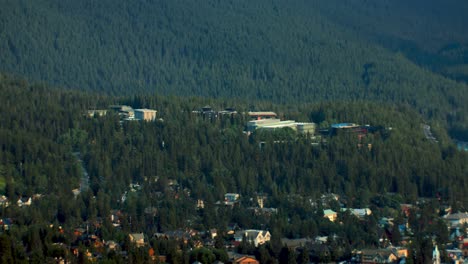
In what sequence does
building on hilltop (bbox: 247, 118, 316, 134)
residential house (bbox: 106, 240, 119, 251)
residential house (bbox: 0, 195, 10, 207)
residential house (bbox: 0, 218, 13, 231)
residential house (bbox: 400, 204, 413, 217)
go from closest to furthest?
residential house (bbox: 106, 240, 119, 251) → residential house (bbox: 0, 218, 13, 231) → residential house (bbox: 0, 195, 10, 207) → residential house (bbox: 400, 204, 413, 217) → building on hilltop (bbox: 247, 118, 316, 134)

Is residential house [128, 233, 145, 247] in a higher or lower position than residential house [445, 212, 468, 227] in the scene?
higher

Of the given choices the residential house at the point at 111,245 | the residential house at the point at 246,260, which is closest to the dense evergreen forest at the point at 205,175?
the residential house at the point at 246,260

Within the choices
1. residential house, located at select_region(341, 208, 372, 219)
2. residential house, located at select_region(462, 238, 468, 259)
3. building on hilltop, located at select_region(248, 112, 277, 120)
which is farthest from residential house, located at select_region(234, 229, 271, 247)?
building on hilltop, located at select_region(248, 112, 277, 120)

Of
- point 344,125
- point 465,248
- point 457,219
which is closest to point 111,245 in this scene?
point 465,248

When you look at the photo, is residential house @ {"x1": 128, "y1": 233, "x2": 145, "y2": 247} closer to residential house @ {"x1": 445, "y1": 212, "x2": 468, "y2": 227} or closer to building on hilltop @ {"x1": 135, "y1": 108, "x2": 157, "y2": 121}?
residential house @ {"x1": 445, "y1": 212, "x2": 468, "y2": 227}

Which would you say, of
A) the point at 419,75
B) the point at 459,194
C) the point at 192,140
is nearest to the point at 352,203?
the point at 459,194

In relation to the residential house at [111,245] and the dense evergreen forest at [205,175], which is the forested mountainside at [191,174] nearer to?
the dense evergreen forest at [205,175]

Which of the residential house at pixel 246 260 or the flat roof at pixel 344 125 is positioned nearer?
the residential house at pixel 246 260
